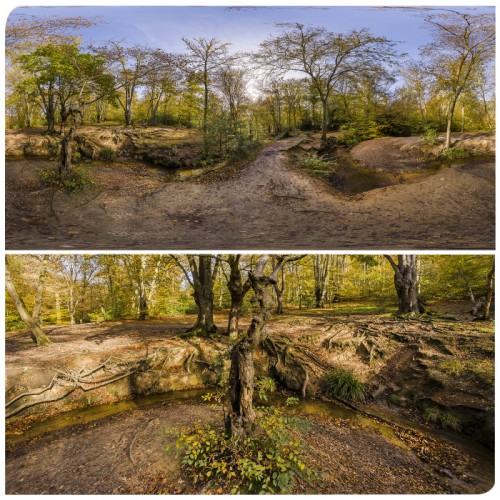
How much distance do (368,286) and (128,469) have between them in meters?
3.42

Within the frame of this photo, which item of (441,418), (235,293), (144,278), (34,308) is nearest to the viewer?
(34,308)

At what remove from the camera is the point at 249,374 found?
2572 millimetres

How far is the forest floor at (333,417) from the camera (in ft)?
7.94

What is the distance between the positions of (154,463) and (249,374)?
1.07 metres

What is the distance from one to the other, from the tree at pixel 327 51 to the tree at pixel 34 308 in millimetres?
2835

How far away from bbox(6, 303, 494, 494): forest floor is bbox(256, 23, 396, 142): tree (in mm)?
2729

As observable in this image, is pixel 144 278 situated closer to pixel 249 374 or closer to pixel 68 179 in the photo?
pixel 68 179

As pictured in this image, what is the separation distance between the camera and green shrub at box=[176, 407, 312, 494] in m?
2.30

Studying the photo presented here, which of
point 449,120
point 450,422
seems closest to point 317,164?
point 449,120

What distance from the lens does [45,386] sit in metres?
3.01

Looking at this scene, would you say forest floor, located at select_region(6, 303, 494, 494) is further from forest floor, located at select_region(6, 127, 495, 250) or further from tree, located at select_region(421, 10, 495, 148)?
tree, located at select_region(421, 10, 495, 148)

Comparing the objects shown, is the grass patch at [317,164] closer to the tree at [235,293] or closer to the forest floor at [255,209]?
the forest floor at [255,209]

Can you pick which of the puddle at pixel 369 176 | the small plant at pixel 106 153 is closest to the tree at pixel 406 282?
the puddle at pixel 369 176

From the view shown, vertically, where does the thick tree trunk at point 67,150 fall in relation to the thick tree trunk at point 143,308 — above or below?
above
